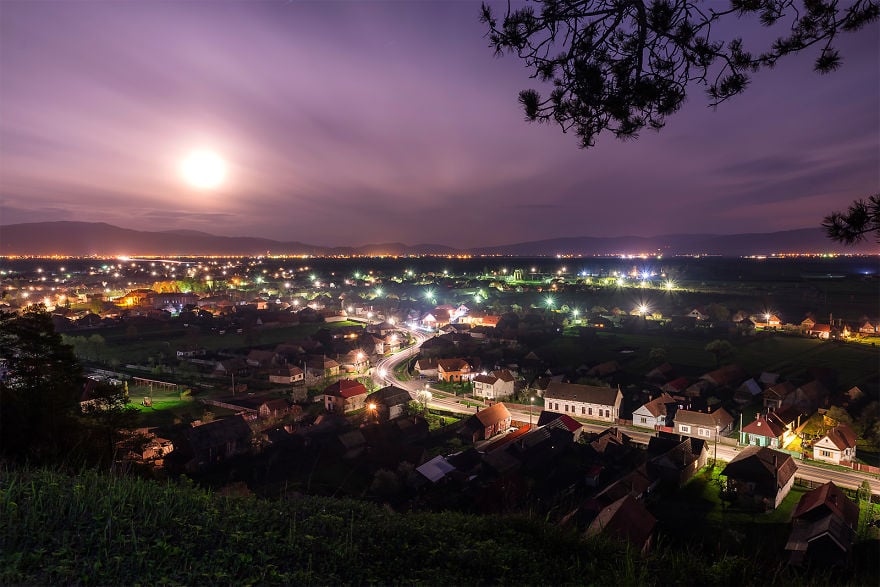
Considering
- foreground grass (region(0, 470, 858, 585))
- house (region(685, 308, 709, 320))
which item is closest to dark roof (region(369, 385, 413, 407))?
foreground grass (region(0, 470, 858, 585))

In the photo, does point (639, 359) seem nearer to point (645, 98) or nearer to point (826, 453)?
point (826, 453)

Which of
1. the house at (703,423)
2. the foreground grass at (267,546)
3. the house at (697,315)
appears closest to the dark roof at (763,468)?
the house at (703,423)

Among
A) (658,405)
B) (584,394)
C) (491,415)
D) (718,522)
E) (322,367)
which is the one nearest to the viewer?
(718,522)

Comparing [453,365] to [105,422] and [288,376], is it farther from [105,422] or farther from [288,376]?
[105,422]

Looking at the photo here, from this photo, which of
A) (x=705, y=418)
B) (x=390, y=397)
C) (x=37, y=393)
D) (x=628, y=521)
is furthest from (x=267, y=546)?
(x=705, y=418)

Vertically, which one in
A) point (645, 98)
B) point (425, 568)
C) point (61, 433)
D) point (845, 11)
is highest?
point (845, 11)

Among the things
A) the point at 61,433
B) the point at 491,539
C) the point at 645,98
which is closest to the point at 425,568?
the point at 491,539

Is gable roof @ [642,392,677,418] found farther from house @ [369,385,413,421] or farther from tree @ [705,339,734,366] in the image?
tree @ [705,339,734,366]
